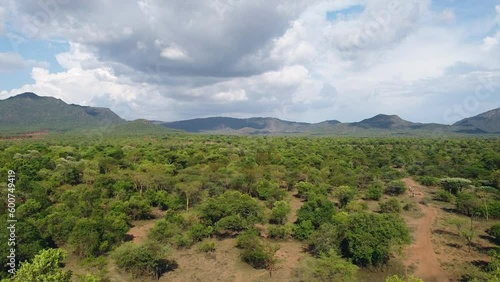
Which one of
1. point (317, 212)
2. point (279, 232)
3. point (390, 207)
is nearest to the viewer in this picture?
point (279, 232)

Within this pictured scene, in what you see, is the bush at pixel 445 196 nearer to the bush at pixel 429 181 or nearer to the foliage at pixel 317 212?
the bush at pixel 429 181

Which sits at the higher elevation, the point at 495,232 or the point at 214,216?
the point at 214,216

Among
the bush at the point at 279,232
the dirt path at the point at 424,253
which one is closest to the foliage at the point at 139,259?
the bush at the point at 279,232

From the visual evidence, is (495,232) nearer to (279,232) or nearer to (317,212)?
(317,212)

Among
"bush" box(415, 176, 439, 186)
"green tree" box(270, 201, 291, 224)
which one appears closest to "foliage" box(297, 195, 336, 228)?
"green tree" box(270, 201, 291, 224)

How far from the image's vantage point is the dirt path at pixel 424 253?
26.8 m

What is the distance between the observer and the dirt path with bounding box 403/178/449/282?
88.0 feet

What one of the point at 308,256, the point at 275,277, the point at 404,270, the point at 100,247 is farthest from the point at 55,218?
the point at 404,270

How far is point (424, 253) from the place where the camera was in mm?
30844

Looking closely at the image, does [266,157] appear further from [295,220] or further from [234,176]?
[295,220]

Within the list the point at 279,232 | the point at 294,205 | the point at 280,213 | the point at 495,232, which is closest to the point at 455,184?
the point at 495,232

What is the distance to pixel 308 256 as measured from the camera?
29203 millimetres

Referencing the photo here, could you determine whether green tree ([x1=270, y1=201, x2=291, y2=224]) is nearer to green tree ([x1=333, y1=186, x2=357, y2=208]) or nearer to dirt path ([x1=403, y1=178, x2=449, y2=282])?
green tree ([x1=333, y1=186, x2=357, y2=208])

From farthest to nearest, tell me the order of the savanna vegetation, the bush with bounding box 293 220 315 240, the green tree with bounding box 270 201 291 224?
the green tree with bounding box 270 201 291 224, the bush with bounding box 293 220 315 240, the savanna vegetation
